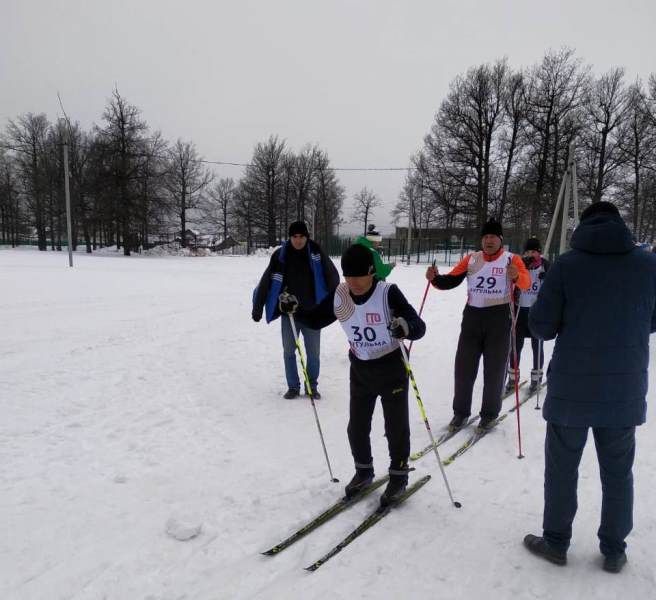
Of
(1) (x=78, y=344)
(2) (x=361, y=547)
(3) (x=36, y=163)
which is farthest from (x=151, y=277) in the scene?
(3) (x=36, y=163)

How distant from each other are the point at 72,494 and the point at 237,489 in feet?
3.89

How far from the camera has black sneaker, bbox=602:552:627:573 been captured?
2.59 meters

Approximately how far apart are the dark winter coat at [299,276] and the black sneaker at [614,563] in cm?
347

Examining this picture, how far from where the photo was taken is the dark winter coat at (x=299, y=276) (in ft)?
17.2

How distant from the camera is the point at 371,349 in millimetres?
3135

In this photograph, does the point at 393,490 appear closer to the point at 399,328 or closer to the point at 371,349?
the point at 371,349

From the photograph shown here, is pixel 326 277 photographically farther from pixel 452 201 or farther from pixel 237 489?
pixel 452 201

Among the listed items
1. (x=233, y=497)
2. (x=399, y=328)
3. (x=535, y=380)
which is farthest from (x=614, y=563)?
(x=535, y=380)

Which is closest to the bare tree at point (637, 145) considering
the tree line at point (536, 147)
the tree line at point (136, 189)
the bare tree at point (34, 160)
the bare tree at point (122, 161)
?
the tree line at point (536, 147)

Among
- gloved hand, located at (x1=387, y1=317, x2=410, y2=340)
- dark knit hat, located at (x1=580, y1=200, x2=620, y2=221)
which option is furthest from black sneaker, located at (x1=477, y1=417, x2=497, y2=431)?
dark knit hat, located at (x1=580, y1=200, x2=620, y2=221)

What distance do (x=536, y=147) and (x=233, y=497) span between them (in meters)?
32.6

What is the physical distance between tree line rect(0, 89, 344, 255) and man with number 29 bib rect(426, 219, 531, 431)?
34.3 metres

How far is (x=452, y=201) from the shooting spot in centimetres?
3288

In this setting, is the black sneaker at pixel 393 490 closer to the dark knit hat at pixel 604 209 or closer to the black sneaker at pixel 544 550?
the black sneaker at pixel 544 550
